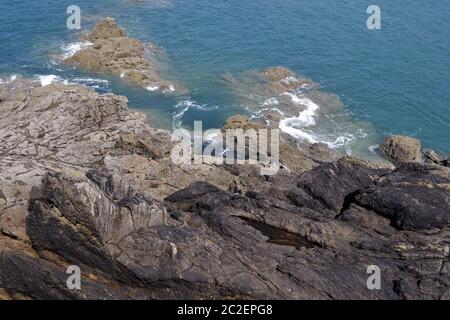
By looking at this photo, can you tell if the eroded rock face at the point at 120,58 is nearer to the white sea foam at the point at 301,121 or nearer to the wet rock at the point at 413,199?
the white sea foam at the point at 301,121

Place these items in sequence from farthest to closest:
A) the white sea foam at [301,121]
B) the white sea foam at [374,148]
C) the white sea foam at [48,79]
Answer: the white sea foam at [48,79]
the white sea foam at [301,121]
the white sea foam at [374,148]

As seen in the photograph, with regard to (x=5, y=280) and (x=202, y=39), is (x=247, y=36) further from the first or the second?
(x=5, y=280)

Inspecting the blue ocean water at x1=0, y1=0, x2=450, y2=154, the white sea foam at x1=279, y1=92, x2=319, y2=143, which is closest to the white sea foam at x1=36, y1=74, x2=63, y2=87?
the blue ocean water at x1=0, y1=0, x2=450, y2=154

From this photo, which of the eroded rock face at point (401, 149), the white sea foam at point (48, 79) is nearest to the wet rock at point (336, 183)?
the eroded rock face at point (401, 149)

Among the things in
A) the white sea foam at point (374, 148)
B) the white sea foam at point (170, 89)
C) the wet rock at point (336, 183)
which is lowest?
the white sea foam at point (374, 148)

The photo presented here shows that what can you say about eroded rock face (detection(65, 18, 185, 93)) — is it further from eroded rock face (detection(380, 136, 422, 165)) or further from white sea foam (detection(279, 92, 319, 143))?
eroded rock face (detection(380, 136, 422, 165))

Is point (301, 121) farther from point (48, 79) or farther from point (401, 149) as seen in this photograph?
point (48, 79)

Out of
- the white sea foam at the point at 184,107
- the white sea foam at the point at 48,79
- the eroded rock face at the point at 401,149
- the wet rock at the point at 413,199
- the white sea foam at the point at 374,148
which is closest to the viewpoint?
the wet rock at the point at 413,199
